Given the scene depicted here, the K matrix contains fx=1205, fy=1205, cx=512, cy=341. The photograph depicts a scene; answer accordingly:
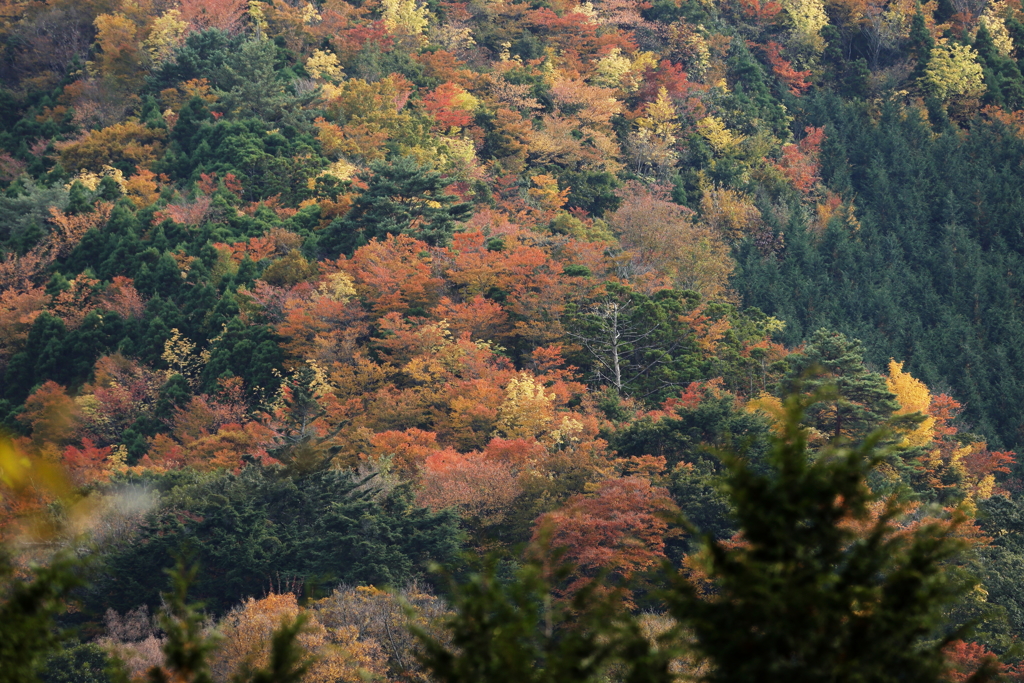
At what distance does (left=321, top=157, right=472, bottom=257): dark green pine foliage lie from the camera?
146ft

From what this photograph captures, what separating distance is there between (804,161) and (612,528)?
47.6 metres

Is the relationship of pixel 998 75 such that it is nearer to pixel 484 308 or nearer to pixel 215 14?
pixel 215 14

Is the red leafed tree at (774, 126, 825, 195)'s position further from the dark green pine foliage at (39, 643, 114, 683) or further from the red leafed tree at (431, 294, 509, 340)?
the dark green pine foliage at (39, 643, 114, 683)

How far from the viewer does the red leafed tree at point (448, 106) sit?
57.7 metres

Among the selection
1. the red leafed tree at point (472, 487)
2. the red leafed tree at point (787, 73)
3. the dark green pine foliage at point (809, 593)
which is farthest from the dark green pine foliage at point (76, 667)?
the red leafed tree at point (787, 73)

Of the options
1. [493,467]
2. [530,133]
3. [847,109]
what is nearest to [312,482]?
[493,467]

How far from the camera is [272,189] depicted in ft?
166

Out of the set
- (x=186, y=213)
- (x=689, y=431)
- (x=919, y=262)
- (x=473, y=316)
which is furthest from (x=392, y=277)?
(x=919, y=262)

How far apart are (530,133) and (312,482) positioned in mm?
31949

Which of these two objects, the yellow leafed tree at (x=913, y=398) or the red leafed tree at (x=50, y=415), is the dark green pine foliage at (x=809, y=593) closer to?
the red leafed tree at (x=50, y=415)

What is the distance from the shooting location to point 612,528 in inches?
1089

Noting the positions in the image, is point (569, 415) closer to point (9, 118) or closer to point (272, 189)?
point (272, 189)

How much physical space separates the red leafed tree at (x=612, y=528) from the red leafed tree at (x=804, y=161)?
42592 millimetres

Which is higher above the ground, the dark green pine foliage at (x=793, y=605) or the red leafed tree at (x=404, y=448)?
the dark green pine foliage at (x=793, y=605)
